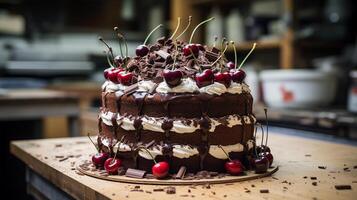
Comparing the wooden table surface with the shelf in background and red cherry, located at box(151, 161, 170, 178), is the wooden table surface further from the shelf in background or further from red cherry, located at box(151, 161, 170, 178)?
the shelf in background

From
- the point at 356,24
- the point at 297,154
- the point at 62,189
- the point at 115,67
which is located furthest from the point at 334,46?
the point at 62,189

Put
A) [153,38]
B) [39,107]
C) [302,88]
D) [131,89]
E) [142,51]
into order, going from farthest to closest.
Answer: [153,38] → [39,107] → [302,88] → [142,51] → [131,89]

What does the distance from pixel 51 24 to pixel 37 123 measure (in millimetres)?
1763

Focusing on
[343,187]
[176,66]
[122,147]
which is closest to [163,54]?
[176,66]

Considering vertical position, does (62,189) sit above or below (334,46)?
below

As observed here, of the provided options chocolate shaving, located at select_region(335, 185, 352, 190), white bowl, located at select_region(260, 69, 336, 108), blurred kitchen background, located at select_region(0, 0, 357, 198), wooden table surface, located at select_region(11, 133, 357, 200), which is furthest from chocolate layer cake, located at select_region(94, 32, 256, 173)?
white bowl, located at select_region(260, 69, 336, 108)

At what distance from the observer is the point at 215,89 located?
133 cm

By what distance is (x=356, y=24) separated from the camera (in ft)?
A: 11.7

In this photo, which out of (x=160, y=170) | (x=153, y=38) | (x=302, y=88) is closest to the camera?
(x=160, y=170)

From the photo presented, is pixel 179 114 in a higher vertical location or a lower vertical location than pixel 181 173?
higher

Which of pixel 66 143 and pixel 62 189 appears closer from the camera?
pixel 62 189

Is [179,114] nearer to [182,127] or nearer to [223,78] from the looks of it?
[182,127]

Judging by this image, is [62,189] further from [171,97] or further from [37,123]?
[37,123]

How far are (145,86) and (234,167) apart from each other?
1.03 ft
